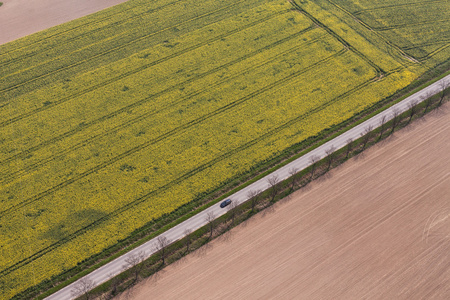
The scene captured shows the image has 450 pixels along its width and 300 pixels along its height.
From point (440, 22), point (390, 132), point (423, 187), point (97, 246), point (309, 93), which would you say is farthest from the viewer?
point (440, 22)

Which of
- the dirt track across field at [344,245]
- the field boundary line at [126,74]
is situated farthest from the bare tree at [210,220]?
the field boundary line at [126,74]

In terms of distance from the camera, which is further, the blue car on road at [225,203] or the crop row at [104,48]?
the crop row at [104,48]

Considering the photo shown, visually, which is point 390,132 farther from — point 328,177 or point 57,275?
point 57,275

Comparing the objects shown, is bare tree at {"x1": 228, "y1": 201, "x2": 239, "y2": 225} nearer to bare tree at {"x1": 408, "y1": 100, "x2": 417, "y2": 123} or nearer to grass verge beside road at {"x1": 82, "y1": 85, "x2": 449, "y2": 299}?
grass verge beside road at {"x1": 82, "y1": 85, "x2": 449, "y2": 299}

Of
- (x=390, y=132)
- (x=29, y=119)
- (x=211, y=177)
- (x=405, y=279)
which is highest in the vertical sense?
(x=29, y=119)

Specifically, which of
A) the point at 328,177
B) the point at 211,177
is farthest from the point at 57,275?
the point at 328,177

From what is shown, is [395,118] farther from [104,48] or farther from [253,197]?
[104,48]

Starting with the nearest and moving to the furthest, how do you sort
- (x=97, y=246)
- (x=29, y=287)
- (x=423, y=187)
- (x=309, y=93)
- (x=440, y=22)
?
1. (x=29, y=287)
2. (x=97, y=246)
3. (x=423, y=187)
4. (x=309, y=93)
5. (x=440, y=22)

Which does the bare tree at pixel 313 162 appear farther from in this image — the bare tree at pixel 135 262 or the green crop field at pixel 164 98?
the bare tree at pixel 135 262
